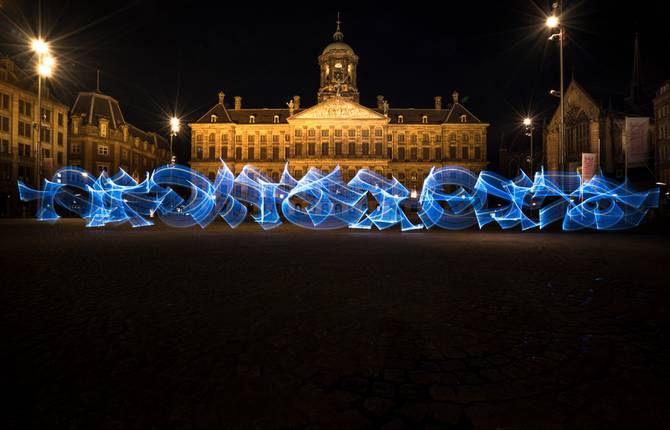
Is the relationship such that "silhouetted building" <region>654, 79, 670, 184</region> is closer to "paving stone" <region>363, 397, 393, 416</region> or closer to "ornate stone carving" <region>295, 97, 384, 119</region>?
"ornate stone carving" <region>295, 97, 384, 119</region>

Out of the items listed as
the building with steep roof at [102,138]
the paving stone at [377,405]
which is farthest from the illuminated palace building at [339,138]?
the paving stone at [377,405]

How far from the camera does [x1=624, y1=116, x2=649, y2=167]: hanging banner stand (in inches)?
1256

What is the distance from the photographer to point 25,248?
12.5 m

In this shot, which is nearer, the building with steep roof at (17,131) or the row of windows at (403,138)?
the building with steep roof at (17,131)

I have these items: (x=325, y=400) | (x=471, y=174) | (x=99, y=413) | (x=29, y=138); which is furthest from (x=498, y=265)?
(x=471, y=174)

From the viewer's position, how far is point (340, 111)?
68.2m

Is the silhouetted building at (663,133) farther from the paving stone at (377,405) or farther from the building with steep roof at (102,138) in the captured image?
the building with steep roof at (102,138)

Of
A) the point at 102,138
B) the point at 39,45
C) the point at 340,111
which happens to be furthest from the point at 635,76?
the point at 102,138

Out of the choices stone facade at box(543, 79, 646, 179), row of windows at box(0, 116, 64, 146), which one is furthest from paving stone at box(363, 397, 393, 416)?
stone facade at box(543, 79, 646, 179)

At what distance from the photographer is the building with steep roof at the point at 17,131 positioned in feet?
149

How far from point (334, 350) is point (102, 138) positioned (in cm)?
6911

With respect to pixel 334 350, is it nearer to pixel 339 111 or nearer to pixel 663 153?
pixel 663 153

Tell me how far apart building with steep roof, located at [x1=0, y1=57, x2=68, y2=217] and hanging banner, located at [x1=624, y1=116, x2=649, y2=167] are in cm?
5968

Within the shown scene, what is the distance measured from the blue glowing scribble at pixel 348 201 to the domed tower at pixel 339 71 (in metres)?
18.3
